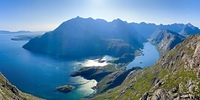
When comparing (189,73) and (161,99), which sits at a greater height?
(189,73)

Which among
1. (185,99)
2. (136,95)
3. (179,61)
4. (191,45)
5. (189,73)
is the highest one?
(191,45)

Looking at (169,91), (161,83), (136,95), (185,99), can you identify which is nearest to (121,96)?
(136,95)

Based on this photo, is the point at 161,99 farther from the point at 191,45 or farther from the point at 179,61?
the point at 191,45

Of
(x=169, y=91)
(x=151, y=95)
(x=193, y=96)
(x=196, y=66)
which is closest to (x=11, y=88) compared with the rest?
(x=151, y=95)

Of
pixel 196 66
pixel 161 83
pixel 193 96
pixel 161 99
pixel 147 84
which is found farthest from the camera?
pixel 147 84

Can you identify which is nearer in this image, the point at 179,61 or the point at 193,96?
the point at 193,96

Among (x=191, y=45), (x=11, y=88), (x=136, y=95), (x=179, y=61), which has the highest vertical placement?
(x=191, y=45)

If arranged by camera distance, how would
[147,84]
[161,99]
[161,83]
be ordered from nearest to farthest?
[161,99], [161,83], [147,84]

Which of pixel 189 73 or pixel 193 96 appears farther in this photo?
pixel 189 73

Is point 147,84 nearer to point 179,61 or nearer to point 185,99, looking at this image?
point 179,61
